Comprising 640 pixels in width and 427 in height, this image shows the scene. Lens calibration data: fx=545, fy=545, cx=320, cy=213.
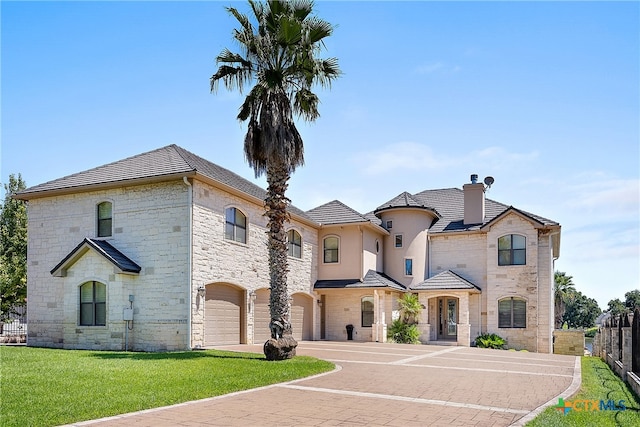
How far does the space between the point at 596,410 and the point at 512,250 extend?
19856 millimetres

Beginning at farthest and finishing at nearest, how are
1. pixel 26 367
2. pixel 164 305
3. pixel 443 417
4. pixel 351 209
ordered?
1. pixel 351 209
2. pixel 164 305
3. pixel 26 367
4. pixel 443 417

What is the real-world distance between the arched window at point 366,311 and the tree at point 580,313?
67.2 metres

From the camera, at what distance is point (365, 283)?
2906cm

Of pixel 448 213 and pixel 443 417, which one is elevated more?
pixel 448 213

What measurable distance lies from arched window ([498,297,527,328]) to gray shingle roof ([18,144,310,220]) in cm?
1452

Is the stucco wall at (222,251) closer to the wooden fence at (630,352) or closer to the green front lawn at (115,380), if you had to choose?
the green front lawn at (115,380)

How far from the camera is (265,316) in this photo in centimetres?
2536

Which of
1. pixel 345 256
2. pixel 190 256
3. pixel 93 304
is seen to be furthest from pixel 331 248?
pixel 93 304

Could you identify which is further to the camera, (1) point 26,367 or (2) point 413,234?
(2) point 413,234

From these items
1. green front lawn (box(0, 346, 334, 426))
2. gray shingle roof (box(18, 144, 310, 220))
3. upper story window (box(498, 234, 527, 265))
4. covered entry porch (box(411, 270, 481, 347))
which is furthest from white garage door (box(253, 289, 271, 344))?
upper story window (box(498, 234, 527, 265))

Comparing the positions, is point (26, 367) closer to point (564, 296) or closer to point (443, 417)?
point (443, 417)

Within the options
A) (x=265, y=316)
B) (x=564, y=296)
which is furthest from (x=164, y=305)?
(x=564, y=296)

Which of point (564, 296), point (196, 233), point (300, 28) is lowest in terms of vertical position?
point (564, 296)

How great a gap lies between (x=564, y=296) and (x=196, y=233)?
41.1 meters
